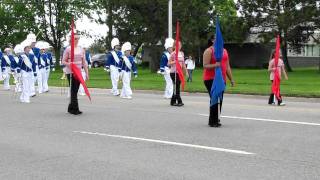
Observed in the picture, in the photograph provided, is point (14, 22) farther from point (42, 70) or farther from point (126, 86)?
point (126, 86)

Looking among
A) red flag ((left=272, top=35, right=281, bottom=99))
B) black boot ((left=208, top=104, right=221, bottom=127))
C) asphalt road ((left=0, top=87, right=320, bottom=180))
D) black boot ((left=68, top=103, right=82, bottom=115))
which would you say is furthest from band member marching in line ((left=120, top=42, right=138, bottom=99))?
black boot ((left=208, top=104, right=221, bottom=127))

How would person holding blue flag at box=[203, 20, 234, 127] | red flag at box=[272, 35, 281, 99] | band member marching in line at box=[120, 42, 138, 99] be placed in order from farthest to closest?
1. band member marching in line at box=[120, 42, 138, 99]
2. red flag at box=[272, 35, 281, 99]
3. person holding blue flag at box=[203, 20, 234, 127]

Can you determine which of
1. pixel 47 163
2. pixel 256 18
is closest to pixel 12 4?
pixel 256 18

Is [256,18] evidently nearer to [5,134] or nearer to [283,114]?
[283,114]

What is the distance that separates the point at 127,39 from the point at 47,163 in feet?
153

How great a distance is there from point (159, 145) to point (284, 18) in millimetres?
40082

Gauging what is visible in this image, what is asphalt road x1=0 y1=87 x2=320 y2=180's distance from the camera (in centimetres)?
775

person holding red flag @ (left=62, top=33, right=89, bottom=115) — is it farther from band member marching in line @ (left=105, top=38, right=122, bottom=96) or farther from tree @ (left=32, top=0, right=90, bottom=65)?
tree @ (left=32, top=0, right=90, bottom=65)

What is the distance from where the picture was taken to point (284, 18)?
158ft

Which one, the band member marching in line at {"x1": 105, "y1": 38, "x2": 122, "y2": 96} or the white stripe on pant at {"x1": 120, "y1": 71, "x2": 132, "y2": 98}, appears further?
the band member marching in line at {"x1": 105, "y1": 38, "x2": 122, "y2": 96}

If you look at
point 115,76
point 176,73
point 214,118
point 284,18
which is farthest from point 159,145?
point 284,18

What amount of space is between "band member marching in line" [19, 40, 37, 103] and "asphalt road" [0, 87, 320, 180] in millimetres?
3528

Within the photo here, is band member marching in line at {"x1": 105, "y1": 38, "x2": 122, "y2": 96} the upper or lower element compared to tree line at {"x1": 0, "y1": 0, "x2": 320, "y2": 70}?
lower

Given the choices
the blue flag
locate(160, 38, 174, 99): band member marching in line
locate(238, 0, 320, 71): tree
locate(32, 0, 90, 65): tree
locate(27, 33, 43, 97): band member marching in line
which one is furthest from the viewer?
locate(32, 0, 90, 65): tree
